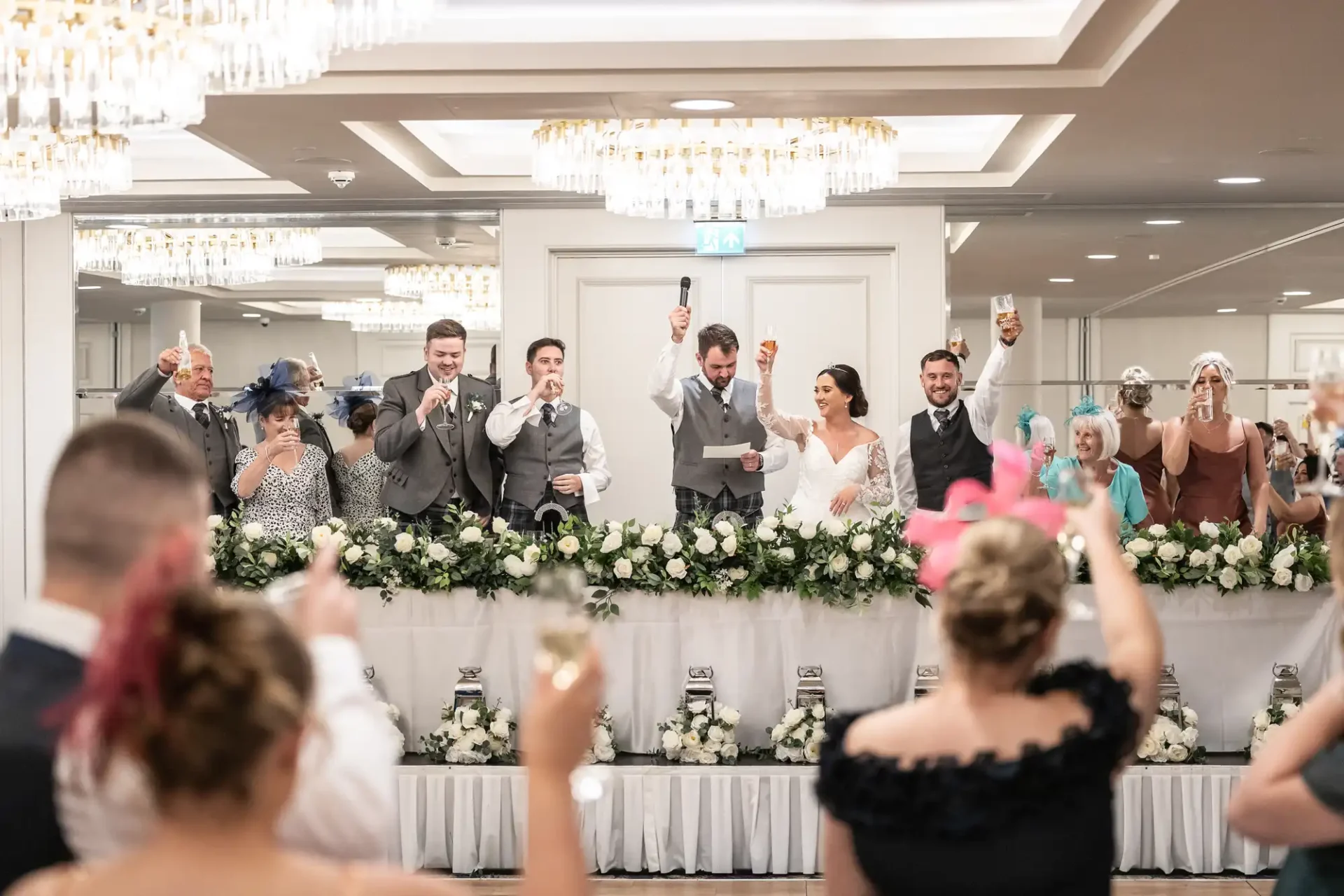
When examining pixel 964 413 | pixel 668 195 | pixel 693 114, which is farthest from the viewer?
pixel 964 413

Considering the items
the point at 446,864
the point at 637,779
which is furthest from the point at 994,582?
the point at 446,864

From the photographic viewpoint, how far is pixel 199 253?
7555 mm

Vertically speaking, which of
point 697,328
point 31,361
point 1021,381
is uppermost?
point 697,328

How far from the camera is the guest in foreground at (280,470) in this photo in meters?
5.43

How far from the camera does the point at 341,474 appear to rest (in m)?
6.19

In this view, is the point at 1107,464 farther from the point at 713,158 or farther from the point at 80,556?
the point at 80,556

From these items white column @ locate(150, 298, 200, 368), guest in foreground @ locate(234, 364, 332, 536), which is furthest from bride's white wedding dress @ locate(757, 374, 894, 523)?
white column @ locate(150, 298, 200, 368)

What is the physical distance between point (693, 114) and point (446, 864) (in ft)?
9.25

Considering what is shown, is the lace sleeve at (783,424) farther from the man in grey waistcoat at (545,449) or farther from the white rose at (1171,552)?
the white rose at (1171,552)

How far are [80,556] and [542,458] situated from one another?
4488 millimetres

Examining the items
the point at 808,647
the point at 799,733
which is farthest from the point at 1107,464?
the point at 799,733

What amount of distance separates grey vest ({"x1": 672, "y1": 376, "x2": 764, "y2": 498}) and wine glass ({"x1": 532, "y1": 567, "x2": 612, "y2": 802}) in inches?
196

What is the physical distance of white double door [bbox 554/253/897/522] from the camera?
23.9 ft

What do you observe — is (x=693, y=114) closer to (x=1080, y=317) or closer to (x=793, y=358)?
(x=793, y=358)
